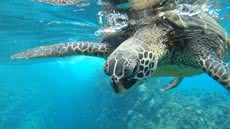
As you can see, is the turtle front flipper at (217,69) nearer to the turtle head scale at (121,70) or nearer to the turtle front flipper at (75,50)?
the turtle head scale at (121,70)

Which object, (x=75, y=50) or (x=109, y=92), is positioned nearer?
(x=75, y=50)

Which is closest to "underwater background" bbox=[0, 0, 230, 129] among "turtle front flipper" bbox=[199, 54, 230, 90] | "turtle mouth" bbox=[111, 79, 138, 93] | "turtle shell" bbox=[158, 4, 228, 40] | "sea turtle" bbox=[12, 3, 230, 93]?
"turtle shell" bbox=[158, 4, 228, 40]

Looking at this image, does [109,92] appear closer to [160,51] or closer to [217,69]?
[160,51]

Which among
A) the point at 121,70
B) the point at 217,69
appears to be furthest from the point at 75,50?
the point at 217,69

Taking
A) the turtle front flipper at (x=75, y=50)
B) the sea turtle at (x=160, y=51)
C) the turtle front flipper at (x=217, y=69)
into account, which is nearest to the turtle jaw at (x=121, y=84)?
the sea turtle at (x=160, y=51)

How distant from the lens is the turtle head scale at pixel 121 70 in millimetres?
4531

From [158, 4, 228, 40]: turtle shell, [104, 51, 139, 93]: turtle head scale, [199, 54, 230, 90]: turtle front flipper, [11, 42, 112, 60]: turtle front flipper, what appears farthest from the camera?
[11, 42, 112, 60]: turtle front flipper

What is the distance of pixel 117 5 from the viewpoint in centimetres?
932

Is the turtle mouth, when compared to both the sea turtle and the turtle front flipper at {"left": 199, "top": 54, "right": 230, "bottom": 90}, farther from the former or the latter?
the turtle front flipper at {"left": 199, "top": 54, "right": 230, "bottom": 90}

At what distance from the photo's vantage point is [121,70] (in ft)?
14.9

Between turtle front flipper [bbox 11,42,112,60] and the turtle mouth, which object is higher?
the turtle mouth

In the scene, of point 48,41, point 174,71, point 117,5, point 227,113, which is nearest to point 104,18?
point 117,5

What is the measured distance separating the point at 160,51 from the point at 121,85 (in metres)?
1.64

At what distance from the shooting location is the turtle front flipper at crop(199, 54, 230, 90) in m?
5.43
